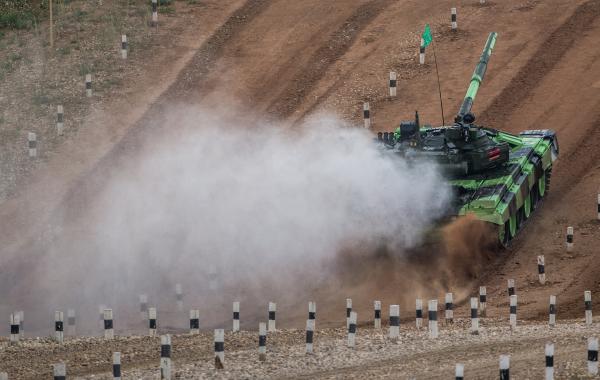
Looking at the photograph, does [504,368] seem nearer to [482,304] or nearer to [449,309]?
[449,309]

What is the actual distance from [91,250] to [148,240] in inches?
58.1

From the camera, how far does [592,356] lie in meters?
20.8

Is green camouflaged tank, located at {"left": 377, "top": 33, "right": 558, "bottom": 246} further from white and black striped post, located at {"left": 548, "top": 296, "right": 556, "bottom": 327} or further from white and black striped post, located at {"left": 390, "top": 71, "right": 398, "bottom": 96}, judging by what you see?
white and black striped post, located at {"left": 390, "top": 71, "right": 398, "bottom": 96}

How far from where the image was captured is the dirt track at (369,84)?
1385 inches

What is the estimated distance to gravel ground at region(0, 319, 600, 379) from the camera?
22250 millimetres

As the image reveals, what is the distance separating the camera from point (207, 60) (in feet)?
144

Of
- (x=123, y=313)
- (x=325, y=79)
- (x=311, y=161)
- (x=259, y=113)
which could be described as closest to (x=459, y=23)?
(x=325, y=79)

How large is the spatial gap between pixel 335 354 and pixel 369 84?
19313 millimetres

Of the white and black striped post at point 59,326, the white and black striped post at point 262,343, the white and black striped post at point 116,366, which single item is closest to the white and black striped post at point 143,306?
the white and black striped post at point 59,326

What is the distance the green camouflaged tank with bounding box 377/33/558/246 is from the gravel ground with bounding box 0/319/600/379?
15.2 feet

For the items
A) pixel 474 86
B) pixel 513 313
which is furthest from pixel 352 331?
pixel 474 86

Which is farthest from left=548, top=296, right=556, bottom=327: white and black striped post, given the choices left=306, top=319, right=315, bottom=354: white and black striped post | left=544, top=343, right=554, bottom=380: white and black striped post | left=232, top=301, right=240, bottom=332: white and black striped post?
left=232, top=301, right=240, bottom=332: white and black striped post

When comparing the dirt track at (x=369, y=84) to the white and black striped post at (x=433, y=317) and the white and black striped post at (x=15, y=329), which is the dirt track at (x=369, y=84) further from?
the white and black striped post at (x=433, y=317)

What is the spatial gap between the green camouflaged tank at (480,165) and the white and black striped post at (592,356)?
9672 millimetres
